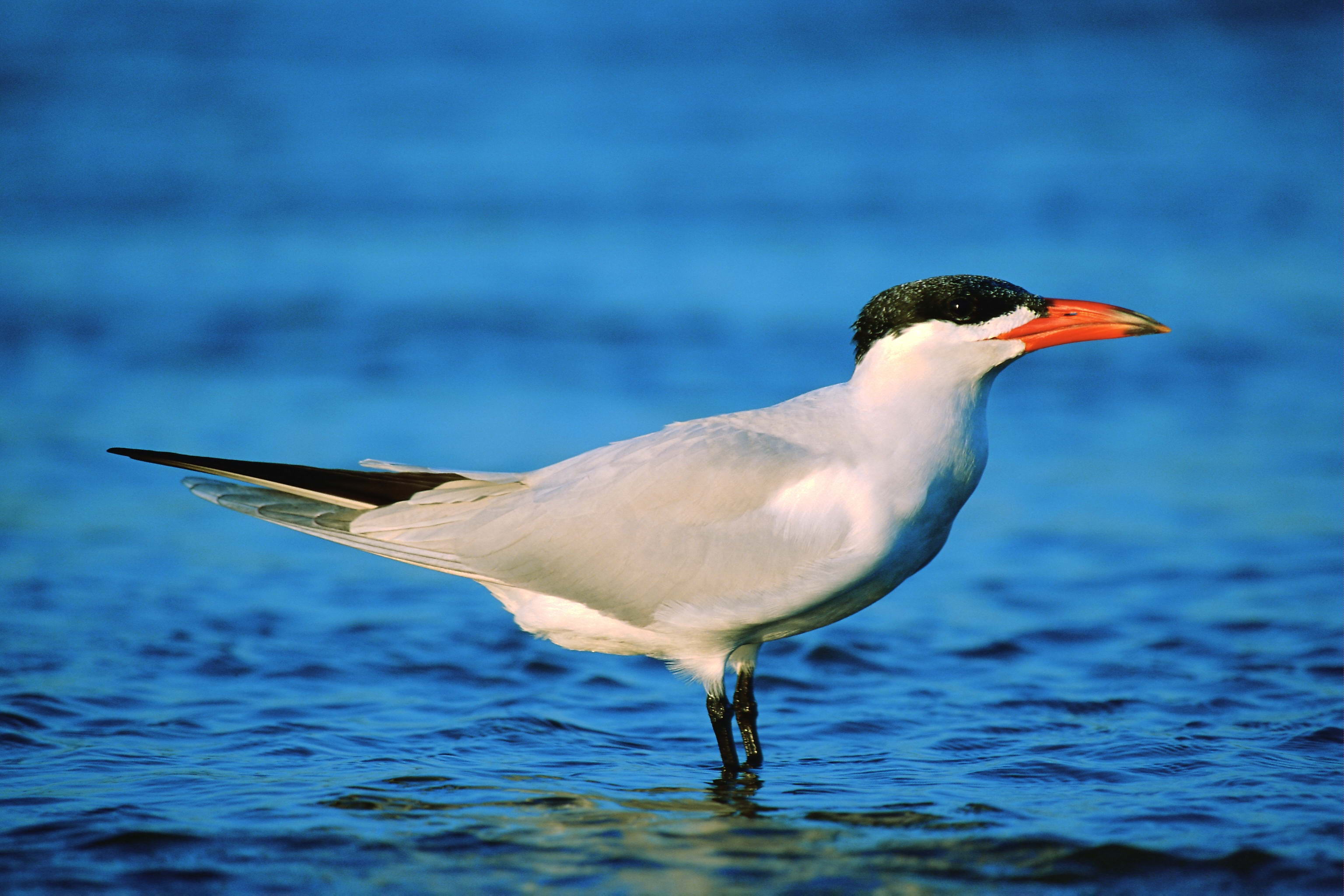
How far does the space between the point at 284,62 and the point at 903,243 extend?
10.6 metres

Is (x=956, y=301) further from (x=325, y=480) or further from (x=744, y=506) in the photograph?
(x=325, y=480)

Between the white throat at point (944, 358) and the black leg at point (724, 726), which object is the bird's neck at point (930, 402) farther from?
the black leg at point (724, 726)

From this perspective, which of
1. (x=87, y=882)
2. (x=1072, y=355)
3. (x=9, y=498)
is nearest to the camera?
(x=87, y=882)

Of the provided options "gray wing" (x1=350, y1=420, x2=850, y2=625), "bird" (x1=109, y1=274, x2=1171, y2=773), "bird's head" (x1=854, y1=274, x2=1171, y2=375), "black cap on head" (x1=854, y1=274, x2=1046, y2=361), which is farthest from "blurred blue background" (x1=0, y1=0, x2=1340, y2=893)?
"black cap on head" (x1=854, y1=274, x2=1046, y2=361)

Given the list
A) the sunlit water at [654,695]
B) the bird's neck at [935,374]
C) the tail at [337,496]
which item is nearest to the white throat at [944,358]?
the bird's neck at [935,374]

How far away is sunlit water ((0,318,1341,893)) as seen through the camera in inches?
156

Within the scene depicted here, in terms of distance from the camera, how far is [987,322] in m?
4.64

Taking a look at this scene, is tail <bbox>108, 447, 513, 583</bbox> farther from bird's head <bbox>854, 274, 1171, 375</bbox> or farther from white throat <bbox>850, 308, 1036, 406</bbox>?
bird's head <bbox>854, 274, 1171, 375</bbox>

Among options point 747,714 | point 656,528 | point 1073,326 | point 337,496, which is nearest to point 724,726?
point 747,714

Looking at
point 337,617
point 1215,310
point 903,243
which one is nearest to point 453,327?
point 903,243

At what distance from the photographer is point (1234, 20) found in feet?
63.9

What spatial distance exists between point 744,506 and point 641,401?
18.3 ft

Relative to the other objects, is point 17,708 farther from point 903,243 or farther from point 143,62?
point 143,62

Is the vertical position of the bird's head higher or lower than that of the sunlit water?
higher
